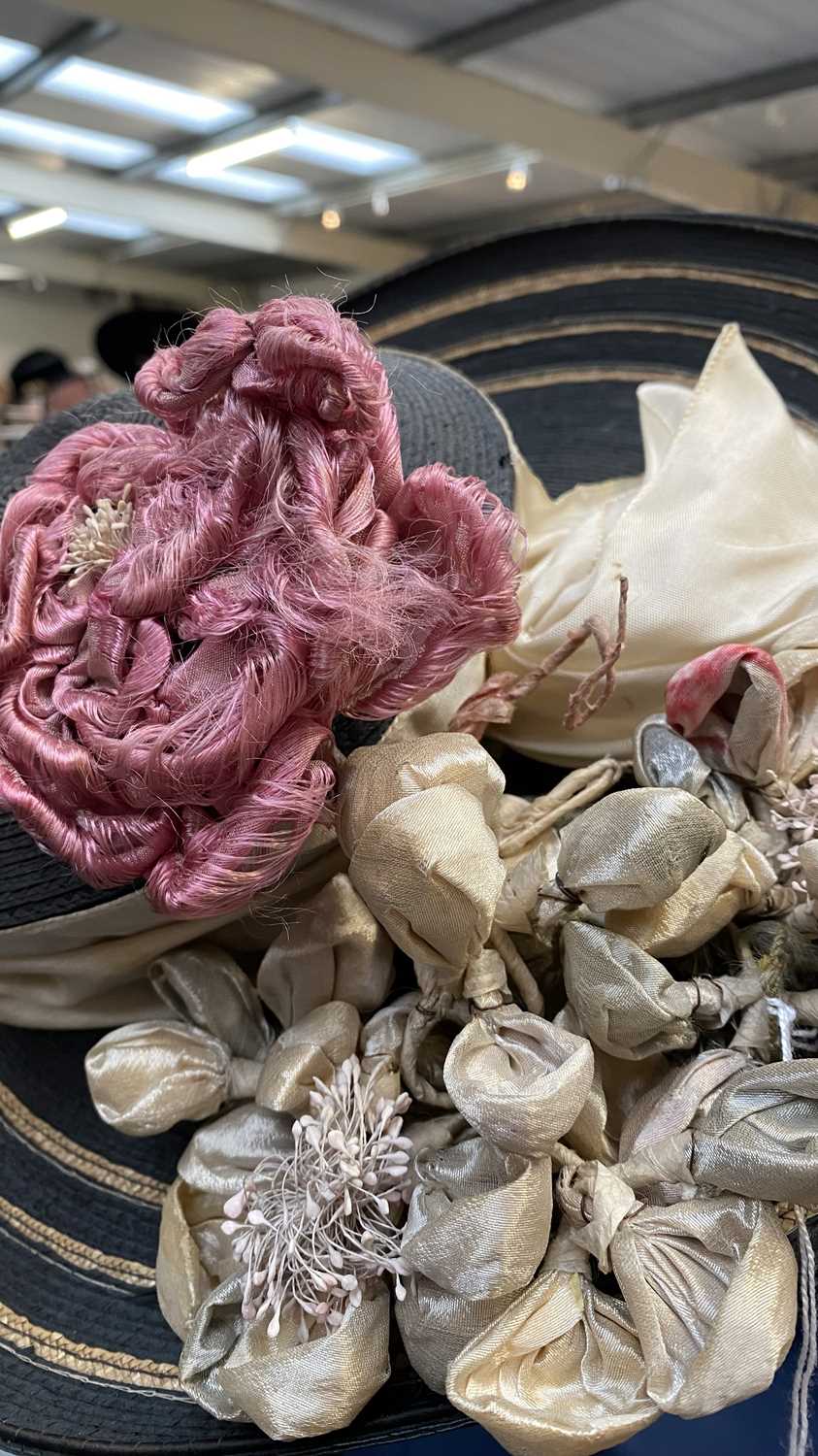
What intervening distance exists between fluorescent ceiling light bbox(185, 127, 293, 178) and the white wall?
5.57 feet

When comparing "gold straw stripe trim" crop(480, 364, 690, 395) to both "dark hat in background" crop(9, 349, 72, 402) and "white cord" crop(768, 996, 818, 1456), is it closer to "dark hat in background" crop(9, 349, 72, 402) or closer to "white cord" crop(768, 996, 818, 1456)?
"white cord" crop(768, 996, 818, 1456)

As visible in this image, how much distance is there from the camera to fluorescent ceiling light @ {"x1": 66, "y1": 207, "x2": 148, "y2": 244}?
371 centimetres

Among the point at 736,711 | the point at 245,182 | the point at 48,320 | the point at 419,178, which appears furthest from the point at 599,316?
the point at 48,320

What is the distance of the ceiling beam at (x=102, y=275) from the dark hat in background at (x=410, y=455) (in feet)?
10.8

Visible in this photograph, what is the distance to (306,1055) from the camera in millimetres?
465

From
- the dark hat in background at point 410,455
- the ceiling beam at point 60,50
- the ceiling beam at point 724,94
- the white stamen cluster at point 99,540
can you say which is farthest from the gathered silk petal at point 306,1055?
the ceiling beam at point 724,94

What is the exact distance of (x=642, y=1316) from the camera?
379mm

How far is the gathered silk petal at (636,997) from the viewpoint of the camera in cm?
40

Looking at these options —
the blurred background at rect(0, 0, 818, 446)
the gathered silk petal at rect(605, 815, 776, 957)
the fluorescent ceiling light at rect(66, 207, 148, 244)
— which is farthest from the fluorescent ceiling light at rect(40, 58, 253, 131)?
the gathered silk petal at rect(605, 815, 776, 957)

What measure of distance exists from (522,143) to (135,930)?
2685 millimetres

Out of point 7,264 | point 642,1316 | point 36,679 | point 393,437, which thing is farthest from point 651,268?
point 7,264

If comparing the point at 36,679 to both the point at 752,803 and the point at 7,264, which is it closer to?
the point at 752,803

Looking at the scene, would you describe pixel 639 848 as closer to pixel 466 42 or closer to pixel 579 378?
pixel 579 378

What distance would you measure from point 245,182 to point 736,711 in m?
3.45
